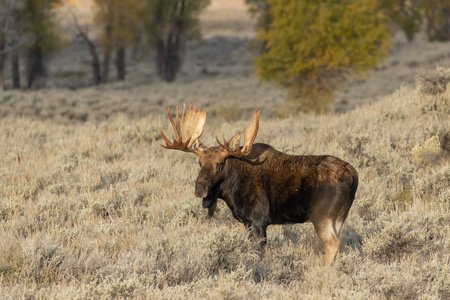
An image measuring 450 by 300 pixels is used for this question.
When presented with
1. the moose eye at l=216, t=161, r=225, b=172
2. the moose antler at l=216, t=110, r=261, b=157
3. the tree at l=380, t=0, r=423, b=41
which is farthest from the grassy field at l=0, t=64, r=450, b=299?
the tree at l=380, t=0, r=423, b=41

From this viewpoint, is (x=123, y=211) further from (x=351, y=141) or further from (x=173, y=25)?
(x=173, y=25)

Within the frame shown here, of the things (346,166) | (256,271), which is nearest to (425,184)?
(346,166)

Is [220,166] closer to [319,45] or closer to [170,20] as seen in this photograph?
[319,45]

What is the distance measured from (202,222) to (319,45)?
14.2m

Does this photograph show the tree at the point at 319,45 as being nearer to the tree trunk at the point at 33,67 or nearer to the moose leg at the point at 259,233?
the moose leg at the point at 259,233

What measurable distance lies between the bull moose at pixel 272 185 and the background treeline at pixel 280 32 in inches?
539

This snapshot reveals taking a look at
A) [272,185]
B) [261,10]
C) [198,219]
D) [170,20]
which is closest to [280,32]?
[198,219]

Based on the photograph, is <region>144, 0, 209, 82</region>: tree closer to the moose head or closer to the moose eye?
the moose head

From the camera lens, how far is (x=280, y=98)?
27031 mm

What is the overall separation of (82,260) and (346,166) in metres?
2.82

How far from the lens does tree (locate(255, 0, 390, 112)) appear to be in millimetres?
18281

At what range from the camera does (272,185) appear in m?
5.05

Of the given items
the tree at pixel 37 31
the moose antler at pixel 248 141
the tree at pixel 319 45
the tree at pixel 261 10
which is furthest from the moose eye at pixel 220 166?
the tree at pixel 261 10

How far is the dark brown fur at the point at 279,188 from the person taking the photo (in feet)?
15.1
